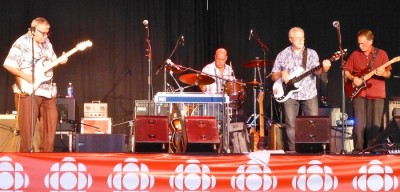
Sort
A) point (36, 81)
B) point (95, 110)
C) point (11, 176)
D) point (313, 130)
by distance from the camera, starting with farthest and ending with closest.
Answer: point (95, 110)
point (36, 81)
point (313, 130)
point (11, 176)

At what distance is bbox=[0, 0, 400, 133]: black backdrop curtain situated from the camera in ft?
40.0

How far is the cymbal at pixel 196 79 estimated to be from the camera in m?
10.5

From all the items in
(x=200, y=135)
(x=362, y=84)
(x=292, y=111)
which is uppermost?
(x=362, y=84)

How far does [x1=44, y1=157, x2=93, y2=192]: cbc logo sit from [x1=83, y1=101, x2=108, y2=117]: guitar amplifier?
4218 mm

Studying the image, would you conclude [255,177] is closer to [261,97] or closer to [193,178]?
[193,178]

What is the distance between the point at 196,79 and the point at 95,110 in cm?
207

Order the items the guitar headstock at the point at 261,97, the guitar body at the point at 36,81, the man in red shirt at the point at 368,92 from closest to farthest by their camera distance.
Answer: the guitar body at the point at 36,81, the man in red shirt at the point at 368,92, the guitar headstock at the point at 261,97

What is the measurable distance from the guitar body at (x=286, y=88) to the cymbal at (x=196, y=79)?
151 centimetres

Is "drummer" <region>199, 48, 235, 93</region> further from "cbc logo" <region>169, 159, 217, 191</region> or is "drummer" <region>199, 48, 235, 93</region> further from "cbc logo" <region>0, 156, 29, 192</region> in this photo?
"cbc logo" <region>0, 156, 29, 192</region>

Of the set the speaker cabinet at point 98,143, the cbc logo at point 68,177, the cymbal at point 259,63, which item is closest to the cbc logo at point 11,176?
the cbc logo at point 68,177

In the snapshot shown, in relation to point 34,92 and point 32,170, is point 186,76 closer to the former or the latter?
point 34,92

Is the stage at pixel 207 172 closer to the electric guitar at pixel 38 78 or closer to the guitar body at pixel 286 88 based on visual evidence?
the electric guitar at pixel 38 78

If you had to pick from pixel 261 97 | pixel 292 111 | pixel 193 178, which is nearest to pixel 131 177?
pixel 193 178

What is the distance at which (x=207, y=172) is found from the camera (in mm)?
7523
